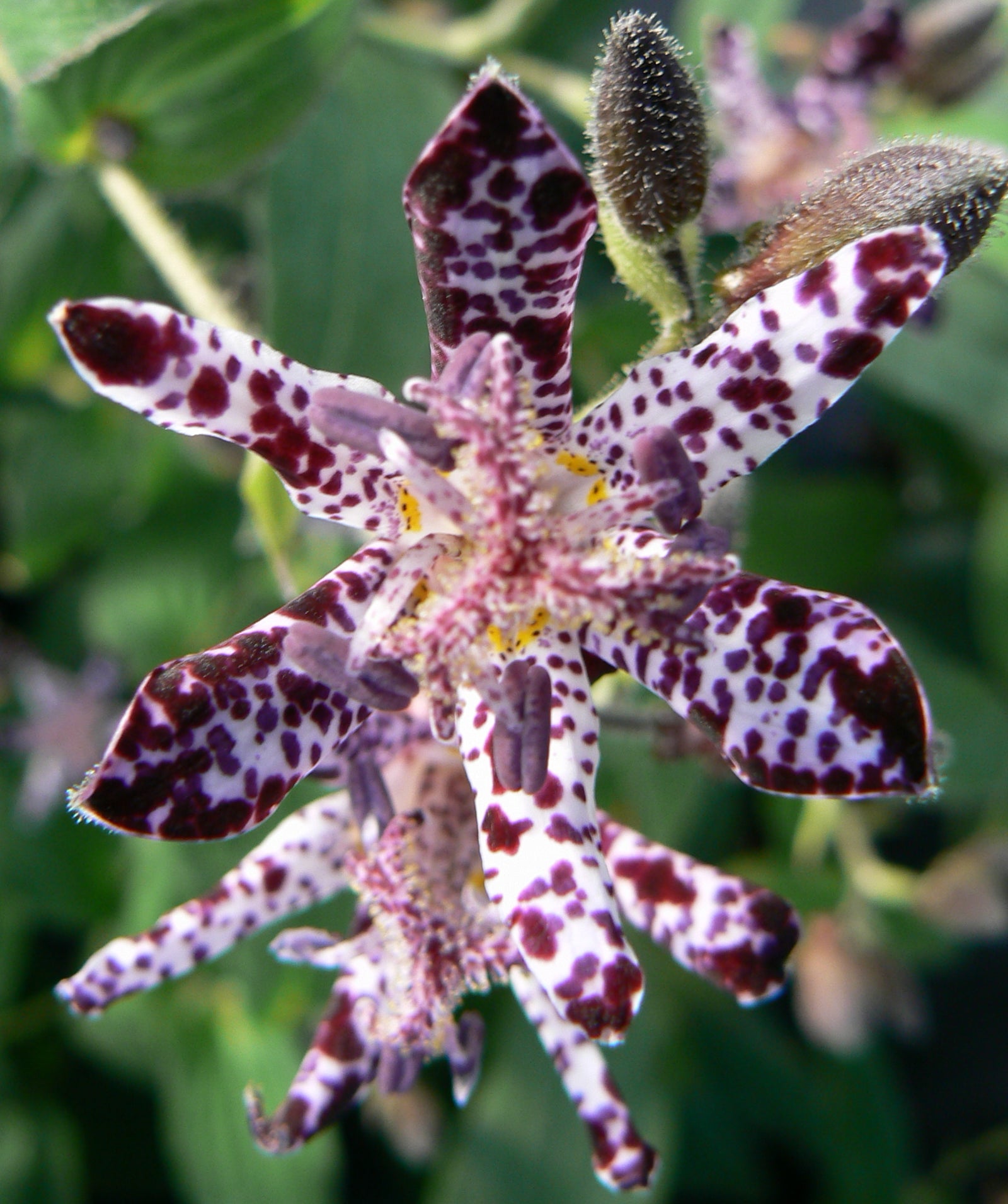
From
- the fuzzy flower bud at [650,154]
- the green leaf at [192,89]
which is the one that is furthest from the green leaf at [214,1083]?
the fuzzy flower bud at [650,154]

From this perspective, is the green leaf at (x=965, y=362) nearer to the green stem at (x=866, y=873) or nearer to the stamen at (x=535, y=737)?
the green stem at (x=866, y=873)

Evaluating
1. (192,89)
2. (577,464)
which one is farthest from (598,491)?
(192,89)

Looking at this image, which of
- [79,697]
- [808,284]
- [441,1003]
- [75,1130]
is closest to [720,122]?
[808,284]

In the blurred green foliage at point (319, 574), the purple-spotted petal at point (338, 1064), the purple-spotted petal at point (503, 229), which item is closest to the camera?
the purple-spotted petal at point (503, 229)

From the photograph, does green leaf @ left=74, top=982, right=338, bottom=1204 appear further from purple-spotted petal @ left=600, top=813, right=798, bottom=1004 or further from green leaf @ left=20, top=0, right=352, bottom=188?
green leaf @ left=20, top=0, right=352, bottom=188

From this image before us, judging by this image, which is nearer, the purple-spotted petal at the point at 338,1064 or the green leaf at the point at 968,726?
the purple-spotted petal at the point at 338,1064

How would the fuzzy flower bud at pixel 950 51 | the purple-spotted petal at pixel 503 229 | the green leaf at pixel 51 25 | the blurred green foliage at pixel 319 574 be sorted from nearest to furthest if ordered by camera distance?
1. the purple-spotted petal at pixel 503 229
2. the green leaf at pixel 51 25
3. the blurred green foliage at pixel 319 574
4. the fuzzy flower bud at pixel 950 51

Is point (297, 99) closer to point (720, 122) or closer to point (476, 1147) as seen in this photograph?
point (720, 122)

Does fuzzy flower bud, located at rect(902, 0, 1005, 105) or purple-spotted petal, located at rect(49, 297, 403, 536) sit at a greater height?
purple-spotted petal, located at rect(49, 297, 403, 536)

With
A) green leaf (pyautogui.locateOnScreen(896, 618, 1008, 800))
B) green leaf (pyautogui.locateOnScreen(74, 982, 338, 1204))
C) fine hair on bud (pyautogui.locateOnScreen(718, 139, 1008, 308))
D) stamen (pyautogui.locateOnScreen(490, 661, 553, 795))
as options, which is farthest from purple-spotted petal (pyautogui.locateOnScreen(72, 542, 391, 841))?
green leaf (pyautogui.locateOnScreen(896, 618, 1008, 800))
